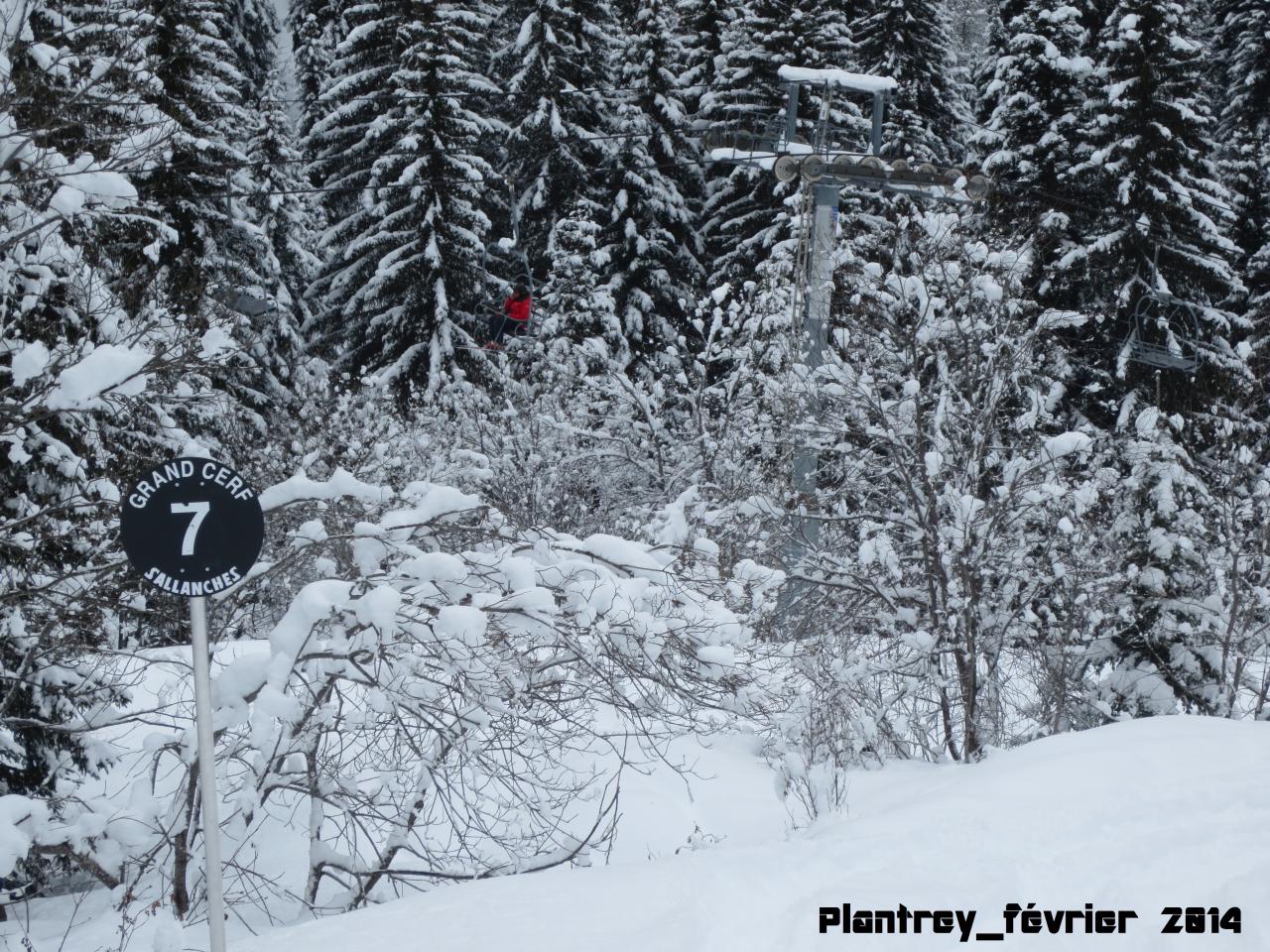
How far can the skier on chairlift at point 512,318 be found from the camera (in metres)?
25.0

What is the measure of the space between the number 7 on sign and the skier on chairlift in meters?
19.7

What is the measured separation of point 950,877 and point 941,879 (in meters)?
0.05

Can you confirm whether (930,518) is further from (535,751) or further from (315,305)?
(315,305)

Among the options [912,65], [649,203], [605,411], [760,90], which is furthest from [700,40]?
[605,411]

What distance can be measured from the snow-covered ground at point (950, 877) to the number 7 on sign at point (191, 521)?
1.88 meters

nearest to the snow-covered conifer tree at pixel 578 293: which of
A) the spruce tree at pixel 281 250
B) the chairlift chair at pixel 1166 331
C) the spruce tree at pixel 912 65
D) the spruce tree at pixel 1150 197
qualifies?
the spruce tree at pixel 281 250

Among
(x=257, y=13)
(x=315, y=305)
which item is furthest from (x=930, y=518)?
(x=257, y=13)

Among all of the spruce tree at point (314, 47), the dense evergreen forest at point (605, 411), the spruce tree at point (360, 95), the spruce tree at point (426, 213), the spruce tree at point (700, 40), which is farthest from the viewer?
the spruce tree at point (314, 47)

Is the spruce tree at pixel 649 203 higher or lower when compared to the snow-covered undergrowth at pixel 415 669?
higher

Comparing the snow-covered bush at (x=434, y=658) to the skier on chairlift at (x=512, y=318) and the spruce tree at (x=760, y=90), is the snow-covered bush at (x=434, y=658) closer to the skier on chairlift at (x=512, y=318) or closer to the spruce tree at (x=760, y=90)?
the skier on chairlift at (x=512, y=318)

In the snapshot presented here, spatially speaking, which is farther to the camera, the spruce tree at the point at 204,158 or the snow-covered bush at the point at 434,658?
the spruce tree at the point at 204,158

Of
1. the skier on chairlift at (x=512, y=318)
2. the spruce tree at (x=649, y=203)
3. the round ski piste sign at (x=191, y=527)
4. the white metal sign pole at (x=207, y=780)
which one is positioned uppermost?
the spruce tree at (x=649, y=203)

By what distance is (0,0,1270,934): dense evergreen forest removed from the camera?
6.50 meters

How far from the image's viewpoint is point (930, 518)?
10461 mm
